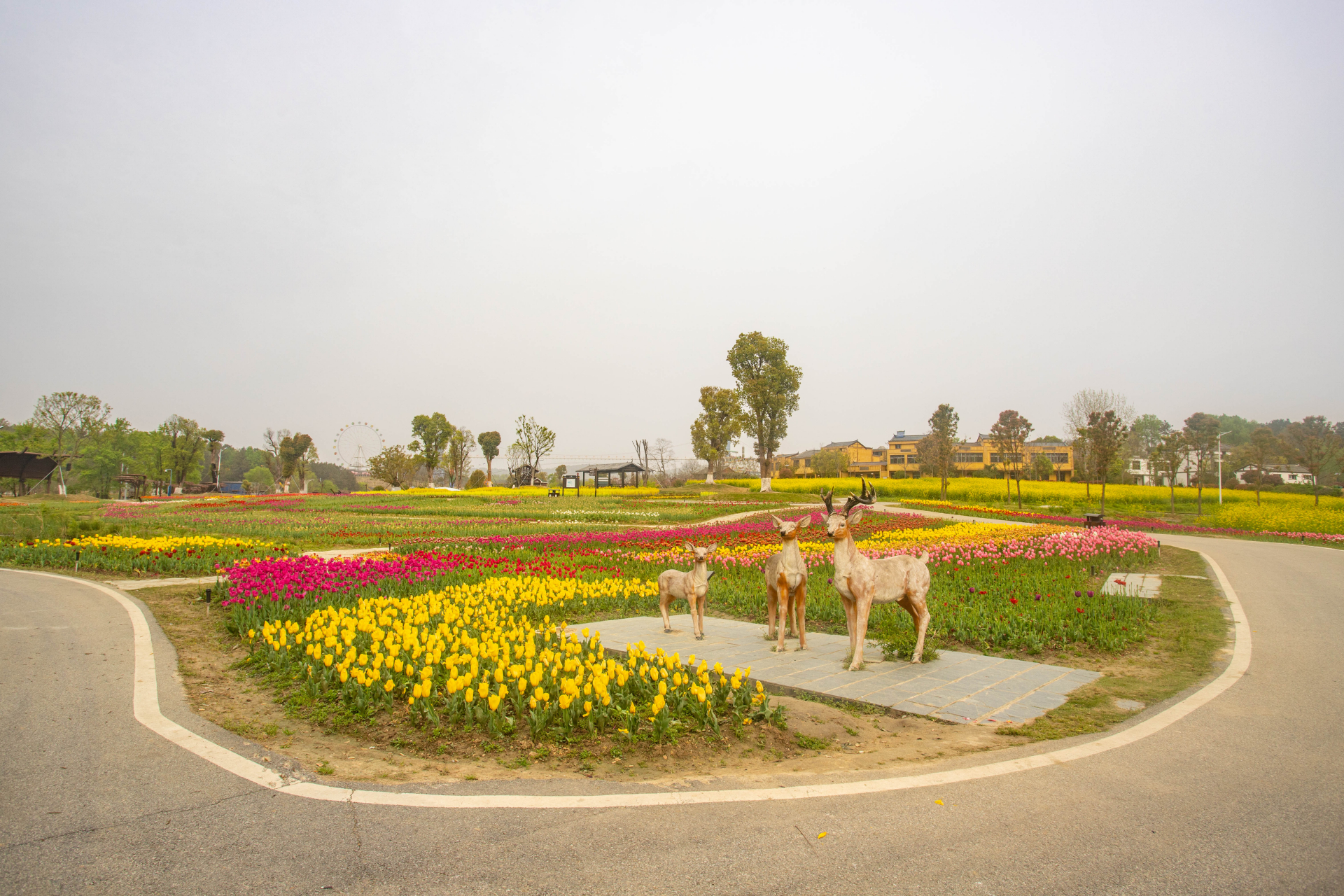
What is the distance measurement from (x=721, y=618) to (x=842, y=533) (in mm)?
3172

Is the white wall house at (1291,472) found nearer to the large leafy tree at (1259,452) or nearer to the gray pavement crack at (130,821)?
the large leafy tree at (1259,452)

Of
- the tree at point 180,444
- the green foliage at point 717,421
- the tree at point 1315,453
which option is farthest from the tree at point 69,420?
the tree at point 1315,453

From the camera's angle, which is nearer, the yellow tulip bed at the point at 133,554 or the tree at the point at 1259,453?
the yellow tulip bed at the point at 133,554

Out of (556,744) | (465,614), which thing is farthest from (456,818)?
Result: (465,614)

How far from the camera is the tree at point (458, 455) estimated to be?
83688 mm

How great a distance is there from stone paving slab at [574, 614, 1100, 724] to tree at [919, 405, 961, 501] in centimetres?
4373

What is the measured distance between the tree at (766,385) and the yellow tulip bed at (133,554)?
43.9 m

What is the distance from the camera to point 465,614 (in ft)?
26.6

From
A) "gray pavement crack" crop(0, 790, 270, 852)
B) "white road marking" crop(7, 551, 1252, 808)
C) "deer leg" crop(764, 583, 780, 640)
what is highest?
"deer leg" crop(764, 583, 780, 640)

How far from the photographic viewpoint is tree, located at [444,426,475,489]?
3295 inches

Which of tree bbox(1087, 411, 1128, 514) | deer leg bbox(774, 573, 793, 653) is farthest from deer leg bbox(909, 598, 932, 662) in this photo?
tree bbox(1087, 411, 1128, 514)

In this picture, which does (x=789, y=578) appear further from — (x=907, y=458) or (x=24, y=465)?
(x=907, y=458)

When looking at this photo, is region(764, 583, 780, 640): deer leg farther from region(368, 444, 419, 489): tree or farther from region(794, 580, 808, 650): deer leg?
region(368, 444, 419, 489): tree

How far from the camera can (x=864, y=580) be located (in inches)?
253
